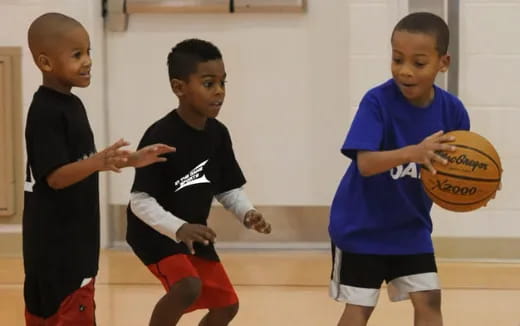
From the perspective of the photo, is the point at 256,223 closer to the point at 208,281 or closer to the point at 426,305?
the point at 208,281

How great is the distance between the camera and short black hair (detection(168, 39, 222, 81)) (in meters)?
3.45

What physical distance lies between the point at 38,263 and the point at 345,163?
294 cm

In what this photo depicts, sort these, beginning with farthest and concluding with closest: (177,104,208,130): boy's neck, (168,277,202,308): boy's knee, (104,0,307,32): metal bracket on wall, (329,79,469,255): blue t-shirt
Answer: (104,0,307,32): metal bracket on wall < (177,104,208,130): boy's neck < (168,277,202,308): boy's knee < (329,79,469,255): blue t-shirt

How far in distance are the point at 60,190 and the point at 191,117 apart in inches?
25.1

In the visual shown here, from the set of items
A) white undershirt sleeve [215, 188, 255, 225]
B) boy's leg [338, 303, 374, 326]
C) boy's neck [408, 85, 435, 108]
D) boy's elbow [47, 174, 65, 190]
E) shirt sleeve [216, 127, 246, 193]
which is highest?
boy's neck [408, 85, 435, 108]

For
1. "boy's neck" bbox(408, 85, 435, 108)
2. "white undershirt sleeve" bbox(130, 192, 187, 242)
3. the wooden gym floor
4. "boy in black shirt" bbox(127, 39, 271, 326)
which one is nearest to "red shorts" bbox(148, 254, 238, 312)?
"boy in black shirt" bbox(127, 39, 271, 326)

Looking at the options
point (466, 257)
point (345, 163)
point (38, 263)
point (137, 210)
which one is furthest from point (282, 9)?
point (38, 263)

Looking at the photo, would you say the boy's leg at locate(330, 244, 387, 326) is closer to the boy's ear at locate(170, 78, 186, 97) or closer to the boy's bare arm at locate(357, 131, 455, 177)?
→ the boy's bare arm at locate(357, 131, 455, 177)

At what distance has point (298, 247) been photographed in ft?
18.9

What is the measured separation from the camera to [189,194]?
133 inches

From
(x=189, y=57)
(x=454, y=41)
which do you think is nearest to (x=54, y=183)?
(x=189, y=57)

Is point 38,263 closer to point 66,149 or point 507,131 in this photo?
point 66,149

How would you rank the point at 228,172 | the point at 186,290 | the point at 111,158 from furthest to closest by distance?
the point at 228,172
the point at 186,290
the point at 111,158

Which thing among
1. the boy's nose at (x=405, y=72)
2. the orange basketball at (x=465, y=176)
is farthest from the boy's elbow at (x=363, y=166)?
the boy's nose at (x=405, y=72)
